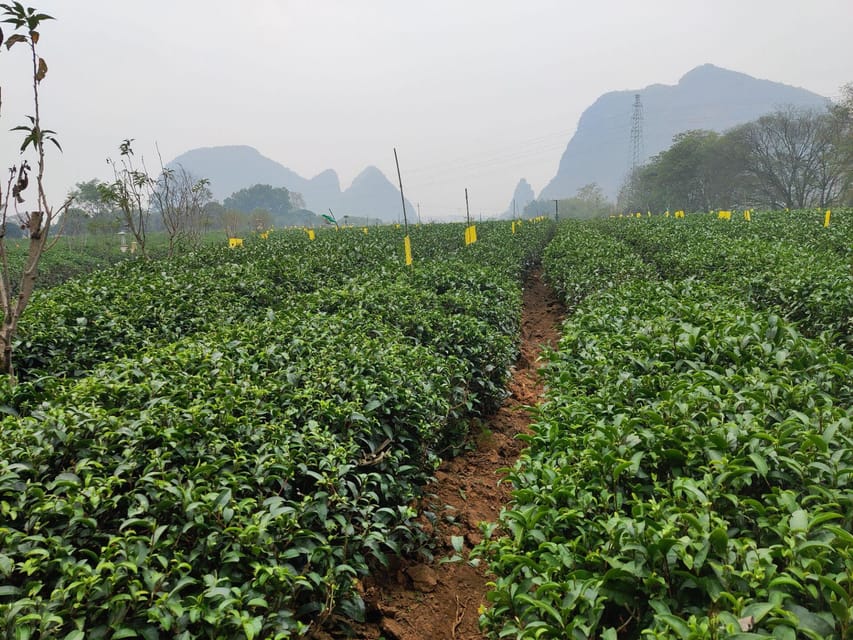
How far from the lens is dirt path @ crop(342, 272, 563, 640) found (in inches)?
85.0

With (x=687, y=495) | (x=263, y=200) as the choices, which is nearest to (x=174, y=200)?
(x=687, y=495)

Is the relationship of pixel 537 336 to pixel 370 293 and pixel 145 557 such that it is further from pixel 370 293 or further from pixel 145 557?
pixel 145 557

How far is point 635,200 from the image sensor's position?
2120 inches

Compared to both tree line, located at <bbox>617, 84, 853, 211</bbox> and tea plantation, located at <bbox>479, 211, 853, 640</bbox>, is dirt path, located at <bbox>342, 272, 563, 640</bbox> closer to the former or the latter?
tea plantation, located at <bbox>479, 211, 853, 640</bbox>

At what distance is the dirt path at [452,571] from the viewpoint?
216 centimetres

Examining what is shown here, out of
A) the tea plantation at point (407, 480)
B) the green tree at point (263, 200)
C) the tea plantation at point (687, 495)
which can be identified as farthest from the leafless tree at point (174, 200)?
the green tree at point (263, 200)

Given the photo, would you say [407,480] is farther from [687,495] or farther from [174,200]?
[174,200]

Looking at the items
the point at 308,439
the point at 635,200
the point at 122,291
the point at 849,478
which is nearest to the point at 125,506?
the point at 308,439

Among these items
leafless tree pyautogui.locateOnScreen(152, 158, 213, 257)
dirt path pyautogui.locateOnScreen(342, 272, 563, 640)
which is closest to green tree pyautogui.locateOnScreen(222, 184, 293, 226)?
leafless tree pyautogui.locateOnScreen(152, 158, 213, 257)

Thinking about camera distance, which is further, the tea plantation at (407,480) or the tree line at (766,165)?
the tree line at (766,165)

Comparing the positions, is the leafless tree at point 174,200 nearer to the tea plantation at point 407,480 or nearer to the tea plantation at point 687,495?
the tea plantation at point 407,480

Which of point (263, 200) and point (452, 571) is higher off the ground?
point (263, 200)

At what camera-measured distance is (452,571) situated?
2543 mm

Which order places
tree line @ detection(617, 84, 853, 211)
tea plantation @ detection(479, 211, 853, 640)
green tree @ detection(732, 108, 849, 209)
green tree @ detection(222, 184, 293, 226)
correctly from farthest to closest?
1. green tree @ detection(222, 184, 293, 226)
2. green tree @ detection(732, 108, 849, 209)
3. tree line @ detection(617, 84, 853, 211)
4. tea plantation @ detection(479, 211, 853, 640)
